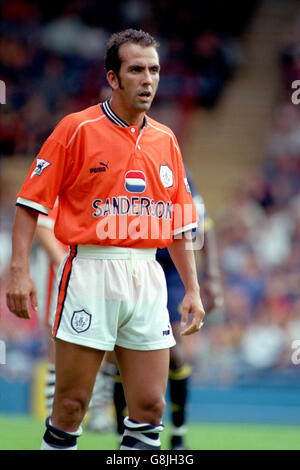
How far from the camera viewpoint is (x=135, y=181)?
4.36 metres

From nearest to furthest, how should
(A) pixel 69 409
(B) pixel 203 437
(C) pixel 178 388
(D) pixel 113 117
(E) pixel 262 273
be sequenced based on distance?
(A) pixel 69 409, (D) pixel 113 117, (C) pixel 178 388, (B) pixel 203 437, (E) pixel 262 273

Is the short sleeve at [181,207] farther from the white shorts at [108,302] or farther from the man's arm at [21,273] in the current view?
the man's arm at [21,273]

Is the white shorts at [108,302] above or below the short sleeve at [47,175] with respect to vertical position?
below

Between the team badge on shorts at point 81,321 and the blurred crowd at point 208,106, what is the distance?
5.79m

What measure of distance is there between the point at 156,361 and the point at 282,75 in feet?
42.8

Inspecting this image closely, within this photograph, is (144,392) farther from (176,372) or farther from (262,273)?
(262,273)

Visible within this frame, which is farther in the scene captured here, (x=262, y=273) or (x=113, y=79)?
(x=262, y=273)

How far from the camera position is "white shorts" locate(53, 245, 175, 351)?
4262 millimetres

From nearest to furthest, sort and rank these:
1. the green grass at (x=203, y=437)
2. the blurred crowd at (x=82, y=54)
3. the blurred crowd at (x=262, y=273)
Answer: the green grass at (x=203, y=437) < the blurred crowd at (x=262, y=273) < the blurred crowd at (x=82, y=54)

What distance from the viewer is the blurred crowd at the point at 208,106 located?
10.4 metres

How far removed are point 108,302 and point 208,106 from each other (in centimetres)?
1265

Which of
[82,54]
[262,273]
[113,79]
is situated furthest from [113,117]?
[82,54]

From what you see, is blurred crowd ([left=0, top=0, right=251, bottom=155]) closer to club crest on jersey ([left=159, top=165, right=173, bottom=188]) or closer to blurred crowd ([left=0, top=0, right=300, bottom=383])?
blurred crowd ([left=0, top=0, right=300, bottom=383])

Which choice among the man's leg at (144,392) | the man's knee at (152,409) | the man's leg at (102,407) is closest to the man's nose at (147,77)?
the man's leg at (144,392)
